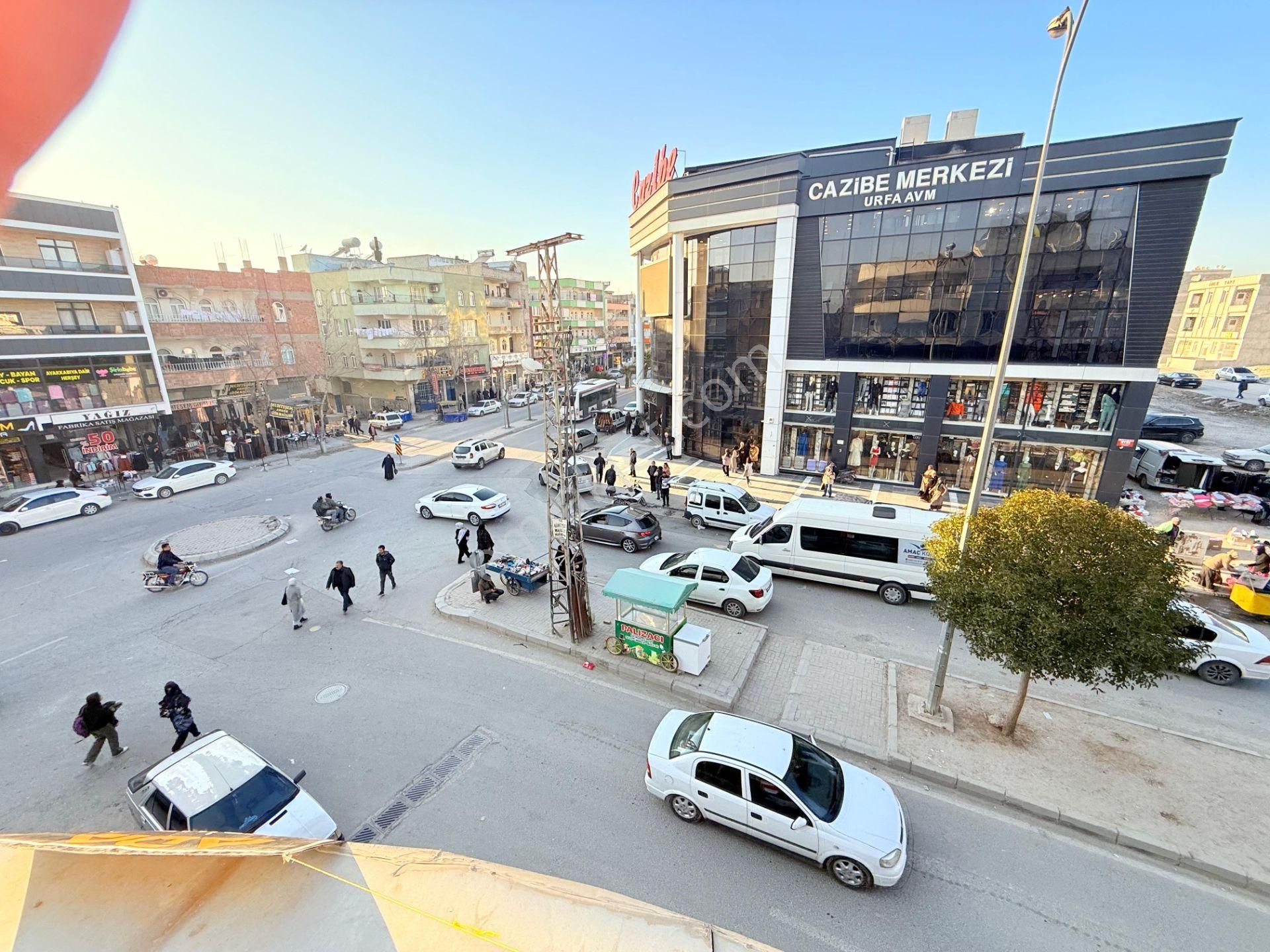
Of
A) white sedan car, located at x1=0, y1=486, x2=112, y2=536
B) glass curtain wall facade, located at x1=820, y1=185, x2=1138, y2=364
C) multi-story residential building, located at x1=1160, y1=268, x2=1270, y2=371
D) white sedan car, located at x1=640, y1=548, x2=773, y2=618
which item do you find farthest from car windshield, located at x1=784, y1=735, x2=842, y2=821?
multi-story residential building, located at x1=1160, y1=268, x2=1270, y2=371

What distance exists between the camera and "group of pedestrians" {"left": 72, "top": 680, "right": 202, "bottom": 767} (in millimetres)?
7941

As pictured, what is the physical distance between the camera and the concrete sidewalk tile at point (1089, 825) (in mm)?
6691

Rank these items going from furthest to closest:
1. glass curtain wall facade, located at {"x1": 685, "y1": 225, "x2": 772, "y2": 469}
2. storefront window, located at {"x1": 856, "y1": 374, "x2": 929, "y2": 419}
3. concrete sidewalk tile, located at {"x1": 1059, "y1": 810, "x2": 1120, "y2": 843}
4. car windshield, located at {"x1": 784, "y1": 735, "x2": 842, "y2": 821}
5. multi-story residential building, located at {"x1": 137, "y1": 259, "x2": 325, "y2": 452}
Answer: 1. multi-story residential building, located at {"x1": 137, "y1": 259, "x2": 325, "y2": 452}
2. glass curtain wall facade, located at {"x1": 685, "y1": 225, "x2": 772, "y2": 469}
3. storefront window, located at {"x1": 856, "y1": 374, "x2": 929, "y2": 419}
4. concrete sidewalk tile, located at {"x1": 1059, "y1": 810, "x2": 1120, "y2": 843}
5. car windshield, located at {"x1": 784, "y1": 735, "x2": 842, "y2": 821}

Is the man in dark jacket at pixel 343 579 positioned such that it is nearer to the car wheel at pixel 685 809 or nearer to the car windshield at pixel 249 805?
the car windshield at pixel 249 805

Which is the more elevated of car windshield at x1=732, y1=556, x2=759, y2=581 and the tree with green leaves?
the tree with green leaves

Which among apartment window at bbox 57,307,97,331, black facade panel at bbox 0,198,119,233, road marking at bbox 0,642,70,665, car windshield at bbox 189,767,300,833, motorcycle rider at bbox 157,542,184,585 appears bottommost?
road marking at bbox 0,642,70,665

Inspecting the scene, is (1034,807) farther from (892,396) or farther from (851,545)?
(892,396)

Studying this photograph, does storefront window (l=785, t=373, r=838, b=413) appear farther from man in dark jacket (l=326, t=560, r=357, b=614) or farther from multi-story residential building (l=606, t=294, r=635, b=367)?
multi-story residential building (l=606, t=294, r=635, b=367)

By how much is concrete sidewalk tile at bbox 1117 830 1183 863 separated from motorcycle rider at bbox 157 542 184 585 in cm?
2043

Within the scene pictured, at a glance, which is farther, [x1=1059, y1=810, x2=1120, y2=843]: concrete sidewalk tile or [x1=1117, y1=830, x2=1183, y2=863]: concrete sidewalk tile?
[x1=1059, y1=810, x2=1120, y2=843]: concrete sidewalk tile

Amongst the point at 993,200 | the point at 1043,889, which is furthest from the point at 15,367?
the point at 993,200

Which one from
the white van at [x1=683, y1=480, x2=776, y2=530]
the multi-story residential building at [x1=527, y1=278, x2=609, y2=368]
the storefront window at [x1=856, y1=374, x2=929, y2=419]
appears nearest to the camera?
the white van at [x1=683, y1=480, x2=776, y2=530]

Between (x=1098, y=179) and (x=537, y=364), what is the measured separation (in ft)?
66.5

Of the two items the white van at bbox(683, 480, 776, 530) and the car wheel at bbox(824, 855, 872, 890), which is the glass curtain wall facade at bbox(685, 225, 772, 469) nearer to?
the white van at bbox(683, 480, 776, 530)
